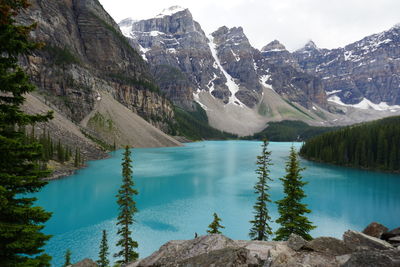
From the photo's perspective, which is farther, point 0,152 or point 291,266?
point 0,152

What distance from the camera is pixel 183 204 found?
1448 inches

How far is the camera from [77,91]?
121250mm

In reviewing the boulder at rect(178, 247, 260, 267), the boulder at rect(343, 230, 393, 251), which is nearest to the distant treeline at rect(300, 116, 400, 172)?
the boulder at rect(343, 230, 393, 251)

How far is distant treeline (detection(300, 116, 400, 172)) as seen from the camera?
73188mm

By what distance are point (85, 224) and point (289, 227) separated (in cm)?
2270

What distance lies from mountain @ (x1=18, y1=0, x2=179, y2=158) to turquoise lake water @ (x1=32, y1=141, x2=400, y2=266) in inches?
1633

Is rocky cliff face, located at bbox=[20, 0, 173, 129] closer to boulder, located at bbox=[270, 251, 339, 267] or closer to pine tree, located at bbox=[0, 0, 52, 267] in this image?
Result: pine tree, located at bbox=[0, 0, 52, 267]

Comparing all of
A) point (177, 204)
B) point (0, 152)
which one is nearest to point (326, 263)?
point (0, 152)

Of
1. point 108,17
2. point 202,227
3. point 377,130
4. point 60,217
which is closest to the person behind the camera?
point 202,227

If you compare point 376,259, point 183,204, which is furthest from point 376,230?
point 183,204

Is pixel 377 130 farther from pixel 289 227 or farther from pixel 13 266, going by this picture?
pixel 13 266

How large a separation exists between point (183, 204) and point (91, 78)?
118 metres

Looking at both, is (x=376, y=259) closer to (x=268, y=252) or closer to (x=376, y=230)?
(x=268, y=252)

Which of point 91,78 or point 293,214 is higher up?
point 91,78
